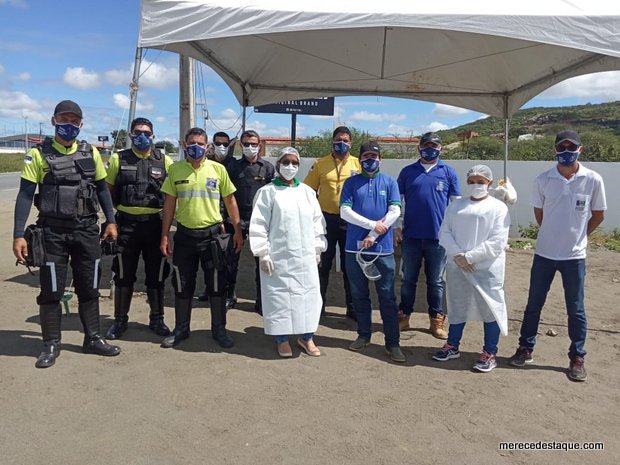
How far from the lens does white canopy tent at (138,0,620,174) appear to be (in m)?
4.34

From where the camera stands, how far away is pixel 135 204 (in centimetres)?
433

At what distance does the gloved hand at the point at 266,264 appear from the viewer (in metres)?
4.03

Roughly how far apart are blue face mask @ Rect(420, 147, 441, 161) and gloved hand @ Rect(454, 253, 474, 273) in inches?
45.9

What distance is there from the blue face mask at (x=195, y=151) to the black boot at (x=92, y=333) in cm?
145

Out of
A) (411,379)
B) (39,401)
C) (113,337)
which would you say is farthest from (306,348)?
(39,401)

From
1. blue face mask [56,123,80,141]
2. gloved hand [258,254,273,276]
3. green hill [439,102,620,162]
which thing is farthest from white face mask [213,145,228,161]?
green hill [439,102,620,162]

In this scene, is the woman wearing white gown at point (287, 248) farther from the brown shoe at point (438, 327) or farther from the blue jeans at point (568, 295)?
the blue jeans at point (568, 295)

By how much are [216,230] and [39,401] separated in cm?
179

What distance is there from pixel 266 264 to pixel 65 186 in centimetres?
164

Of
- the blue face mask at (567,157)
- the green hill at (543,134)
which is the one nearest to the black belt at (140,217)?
the blue face mask at (567,157)

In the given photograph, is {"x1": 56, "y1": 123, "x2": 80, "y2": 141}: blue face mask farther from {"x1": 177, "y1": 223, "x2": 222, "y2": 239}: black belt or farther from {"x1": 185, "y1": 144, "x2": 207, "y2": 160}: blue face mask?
{"x1": 177, "y1": 223, "x2": 222, "y2": 239}: black belt

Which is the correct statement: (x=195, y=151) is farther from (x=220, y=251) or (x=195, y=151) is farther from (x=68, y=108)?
(x=68, y=108)

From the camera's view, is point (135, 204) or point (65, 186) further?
point (135, 204)

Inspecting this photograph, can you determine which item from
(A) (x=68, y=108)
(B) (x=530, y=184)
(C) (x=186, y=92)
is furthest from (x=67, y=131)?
(B) (x=530, y=184)
